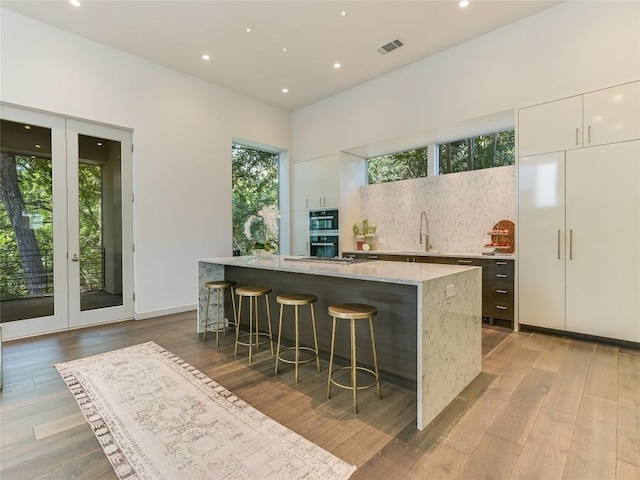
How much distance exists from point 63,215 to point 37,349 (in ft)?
5.43

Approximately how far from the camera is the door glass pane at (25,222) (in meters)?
3.71

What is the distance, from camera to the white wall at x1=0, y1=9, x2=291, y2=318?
149 inches

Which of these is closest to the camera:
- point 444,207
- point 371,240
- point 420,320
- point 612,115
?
point 420,320

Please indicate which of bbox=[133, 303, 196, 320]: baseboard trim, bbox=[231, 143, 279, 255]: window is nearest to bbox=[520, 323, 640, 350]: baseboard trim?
bbox=[231, 143, 279, 255]: window

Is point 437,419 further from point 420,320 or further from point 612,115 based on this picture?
point 612,115

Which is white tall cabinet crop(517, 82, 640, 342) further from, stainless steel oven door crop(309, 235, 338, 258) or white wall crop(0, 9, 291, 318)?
white wall crop(0, 9, 291, 318)

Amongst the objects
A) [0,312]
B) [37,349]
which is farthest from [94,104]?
[37,349]

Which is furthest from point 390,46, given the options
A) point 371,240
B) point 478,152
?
point 371,240

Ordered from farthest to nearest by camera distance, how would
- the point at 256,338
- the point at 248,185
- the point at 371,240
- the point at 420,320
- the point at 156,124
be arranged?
the point at 248,185
the point at 371,240
the point at 156,124
the point at 256,338
the point at 420,320

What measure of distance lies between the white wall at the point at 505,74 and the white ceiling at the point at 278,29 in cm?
20

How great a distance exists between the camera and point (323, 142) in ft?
19.9

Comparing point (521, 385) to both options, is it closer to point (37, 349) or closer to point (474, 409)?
point (474, 409)

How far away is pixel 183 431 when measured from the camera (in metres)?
1.92

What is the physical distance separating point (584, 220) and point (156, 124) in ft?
18.8
